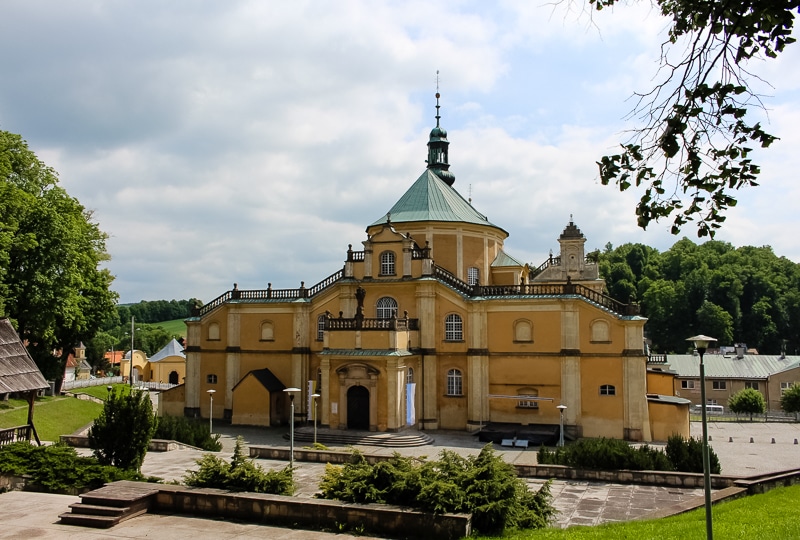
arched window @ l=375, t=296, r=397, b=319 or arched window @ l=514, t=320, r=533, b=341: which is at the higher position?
arched window @ l=375, t=296, r=397, b=319

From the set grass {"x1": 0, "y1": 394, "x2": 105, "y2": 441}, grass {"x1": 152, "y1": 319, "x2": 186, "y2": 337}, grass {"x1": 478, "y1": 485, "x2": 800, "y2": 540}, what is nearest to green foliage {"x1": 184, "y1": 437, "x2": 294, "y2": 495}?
grass {"x1": 478, "y1": 485, "x2": 800, "y2": 540}

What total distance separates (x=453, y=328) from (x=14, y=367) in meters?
23.6

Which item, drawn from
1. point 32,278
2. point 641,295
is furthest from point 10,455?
point 641,295

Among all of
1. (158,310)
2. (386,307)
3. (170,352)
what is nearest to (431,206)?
(386,307)

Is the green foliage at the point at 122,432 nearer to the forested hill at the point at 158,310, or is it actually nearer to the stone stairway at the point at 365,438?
the stone stairway at the point at 365,438

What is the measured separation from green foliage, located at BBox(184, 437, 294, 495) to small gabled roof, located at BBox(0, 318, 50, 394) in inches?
356

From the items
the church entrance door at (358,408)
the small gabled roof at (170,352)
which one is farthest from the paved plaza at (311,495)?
the small gabled roof at (170,352)

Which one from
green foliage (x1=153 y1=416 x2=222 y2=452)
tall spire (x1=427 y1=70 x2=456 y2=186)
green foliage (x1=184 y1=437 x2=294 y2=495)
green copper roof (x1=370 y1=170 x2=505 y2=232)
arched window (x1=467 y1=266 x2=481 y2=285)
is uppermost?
tall spire (x1=427 y1=70 x2=456 y2=186)

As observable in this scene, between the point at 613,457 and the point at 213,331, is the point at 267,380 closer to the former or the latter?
the point at 213,331

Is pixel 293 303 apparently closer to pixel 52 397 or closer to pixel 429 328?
pixel 429 328

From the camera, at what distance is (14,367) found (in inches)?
880

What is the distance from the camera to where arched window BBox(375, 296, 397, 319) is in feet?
131

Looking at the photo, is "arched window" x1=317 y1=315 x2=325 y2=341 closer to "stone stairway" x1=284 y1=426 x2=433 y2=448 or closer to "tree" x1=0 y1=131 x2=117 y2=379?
"stone stairway" x1=284 y1=426 x2=433 y2=448

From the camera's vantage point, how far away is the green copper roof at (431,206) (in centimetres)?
4372
